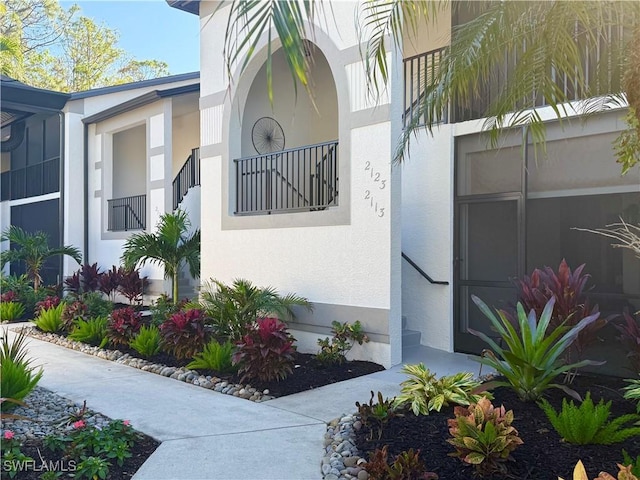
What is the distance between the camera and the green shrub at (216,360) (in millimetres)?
7012

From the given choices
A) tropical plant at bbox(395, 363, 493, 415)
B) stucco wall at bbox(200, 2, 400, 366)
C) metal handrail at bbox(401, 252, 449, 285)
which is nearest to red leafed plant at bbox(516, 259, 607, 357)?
tropical plant at bbox(395, 363, 493, 415)

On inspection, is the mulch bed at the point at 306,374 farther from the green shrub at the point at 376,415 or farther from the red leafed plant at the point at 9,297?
the red leafed plant at the point at 9,297

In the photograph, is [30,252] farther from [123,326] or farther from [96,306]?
[123,326]

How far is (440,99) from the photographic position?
5.10m

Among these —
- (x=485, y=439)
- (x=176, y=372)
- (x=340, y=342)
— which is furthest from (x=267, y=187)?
(x=485, y=439)

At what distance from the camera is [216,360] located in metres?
7.01

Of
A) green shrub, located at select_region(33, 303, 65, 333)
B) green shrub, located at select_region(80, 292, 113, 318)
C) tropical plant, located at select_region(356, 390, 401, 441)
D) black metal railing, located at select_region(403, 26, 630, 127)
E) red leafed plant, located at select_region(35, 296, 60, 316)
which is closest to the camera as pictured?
tropical plant, located at select_region(356, 390, 401, 441)

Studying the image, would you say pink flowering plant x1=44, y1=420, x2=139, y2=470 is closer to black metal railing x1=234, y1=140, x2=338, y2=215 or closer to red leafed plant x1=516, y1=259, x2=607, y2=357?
red leafed plant x1=516, y1=259, x2=607, y2=357

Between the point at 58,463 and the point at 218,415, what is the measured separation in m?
1.78

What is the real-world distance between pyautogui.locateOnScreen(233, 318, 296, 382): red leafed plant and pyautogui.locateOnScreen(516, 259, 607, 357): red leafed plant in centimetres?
280

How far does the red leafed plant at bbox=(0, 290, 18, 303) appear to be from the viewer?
12828 millimetres

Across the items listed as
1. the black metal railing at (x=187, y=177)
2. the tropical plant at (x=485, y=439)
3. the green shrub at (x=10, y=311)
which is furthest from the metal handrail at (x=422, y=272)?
the green shrub at (x=10, y=311)

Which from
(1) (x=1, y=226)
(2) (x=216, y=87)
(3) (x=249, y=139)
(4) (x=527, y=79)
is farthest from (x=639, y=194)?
(1) (x=1, y=226)

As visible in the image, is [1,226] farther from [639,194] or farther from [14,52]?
[639,194]
